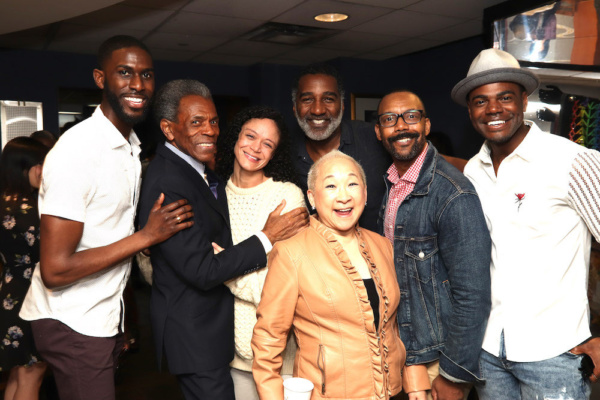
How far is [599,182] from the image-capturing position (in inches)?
69.2

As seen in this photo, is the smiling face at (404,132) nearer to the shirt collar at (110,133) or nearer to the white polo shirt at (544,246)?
the white polo shirt at (544,246)

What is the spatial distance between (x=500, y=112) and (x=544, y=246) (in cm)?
57

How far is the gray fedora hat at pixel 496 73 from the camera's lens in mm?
1982

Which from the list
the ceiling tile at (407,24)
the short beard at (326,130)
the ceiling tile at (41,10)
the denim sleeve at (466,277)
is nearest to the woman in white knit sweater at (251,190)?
the short beard at (326,130)

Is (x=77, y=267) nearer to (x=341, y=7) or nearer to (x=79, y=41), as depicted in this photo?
(x=341, y=7)

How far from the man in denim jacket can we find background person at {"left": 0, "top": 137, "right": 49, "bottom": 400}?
7.04 feet

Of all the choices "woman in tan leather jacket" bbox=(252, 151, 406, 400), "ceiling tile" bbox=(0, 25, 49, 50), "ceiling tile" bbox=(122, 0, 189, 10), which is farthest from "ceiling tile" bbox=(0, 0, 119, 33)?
"woman in tan leather jacket" bbox=(252, 151, 406, 400)

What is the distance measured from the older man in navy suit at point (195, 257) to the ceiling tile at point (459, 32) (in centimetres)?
481

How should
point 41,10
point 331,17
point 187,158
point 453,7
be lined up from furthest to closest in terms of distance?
point 331,17, point 453,7, point 41,10, point 187,158

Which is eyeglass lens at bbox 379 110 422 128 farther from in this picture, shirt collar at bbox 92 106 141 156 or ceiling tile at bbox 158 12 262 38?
ceiling tile at bbox 158 12 262 38

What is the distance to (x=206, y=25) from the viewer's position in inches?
223

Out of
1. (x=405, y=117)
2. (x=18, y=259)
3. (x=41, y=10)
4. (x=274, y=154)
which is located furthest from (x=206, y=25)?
(x=405, y=117)

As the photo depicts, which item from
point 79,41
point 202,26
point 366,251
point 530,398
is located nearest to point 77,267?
point 366,251

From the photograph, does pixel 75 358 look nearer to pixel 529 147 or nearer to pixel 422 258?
pixel 422 258
